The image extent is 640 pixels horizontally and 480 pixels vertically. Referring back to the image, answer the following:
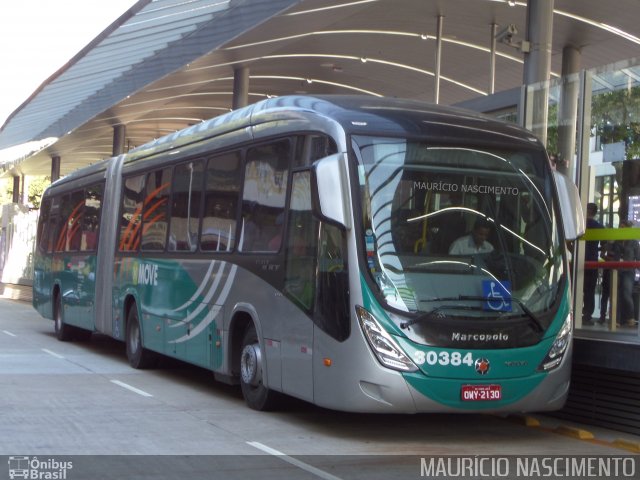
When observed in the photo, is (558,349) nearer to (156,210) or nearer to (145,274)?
(156,210)

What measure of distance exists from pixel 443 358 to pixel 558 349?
1282 mm

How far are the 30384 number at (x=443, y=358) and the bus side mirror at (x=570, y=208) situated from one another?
1819 mm

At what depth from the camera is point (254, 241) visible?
38.5 ft

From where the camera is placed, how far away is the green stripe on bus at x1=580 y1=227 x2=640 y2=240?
1093 centimetres

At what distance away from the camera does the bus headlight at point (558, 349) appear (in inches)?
399

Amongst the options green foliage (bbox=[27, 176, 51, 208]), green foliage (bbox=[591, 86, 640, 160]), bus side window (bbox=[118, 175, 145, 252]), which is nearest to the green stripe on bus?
green foliage (bbox=[591, 86, 640, 160])

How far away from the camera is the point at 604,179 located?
11.4m

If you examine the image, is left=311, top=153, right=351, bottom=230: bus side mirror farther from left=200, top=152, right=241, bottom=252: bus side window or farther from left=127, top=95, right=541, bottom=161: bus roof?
left=200, top=152, right=241, bottom=252: bus side window

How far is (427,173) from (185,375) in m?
6.74

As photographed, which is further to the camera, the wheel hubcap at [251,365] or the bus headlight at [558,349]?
the wheel hubcap at [251,365]

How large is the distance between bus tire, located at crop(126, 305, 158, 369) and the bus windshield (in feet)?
22.5

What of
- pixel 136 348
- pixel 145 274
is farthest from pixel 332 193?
pixel 136 348

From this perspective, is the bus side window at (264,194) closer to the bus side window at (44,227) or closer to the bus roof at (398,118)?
the bus roof at (398,118)

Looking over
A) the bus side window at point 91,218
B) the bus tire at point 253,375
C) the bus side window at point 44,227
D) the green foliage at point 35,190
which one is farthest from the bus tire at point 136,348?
the green foliage at point 35,190
